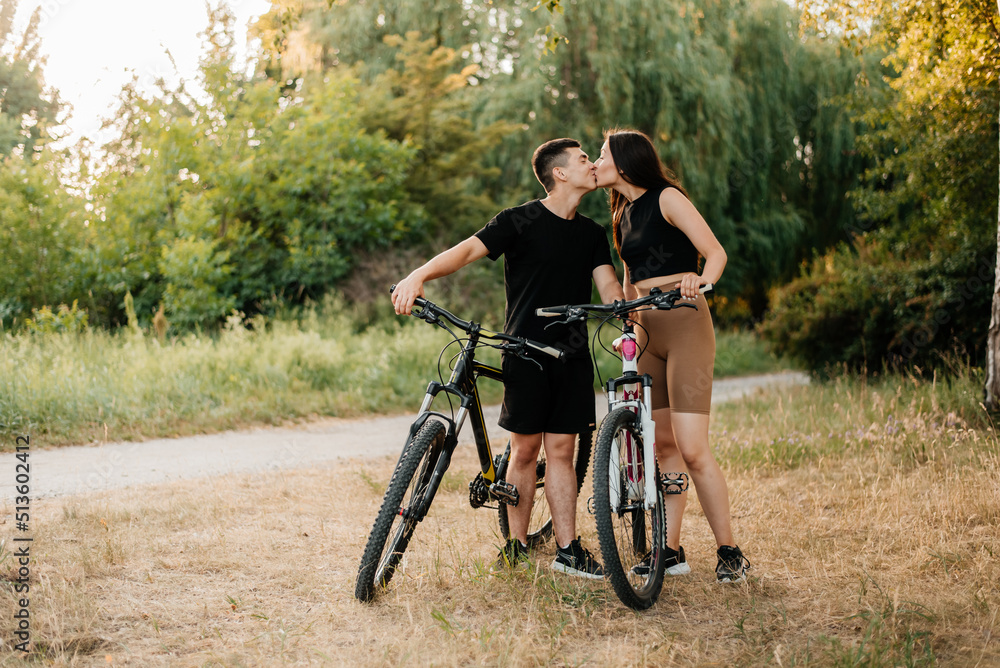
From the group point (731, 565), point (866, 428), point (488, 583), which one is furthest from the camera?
point (866, 428)

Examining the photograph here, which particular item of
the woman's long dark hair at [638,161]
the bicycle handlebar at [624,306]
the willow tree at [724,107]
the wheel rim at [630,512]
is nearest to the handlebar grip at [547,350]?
the bicycle handlebar at [624,306]

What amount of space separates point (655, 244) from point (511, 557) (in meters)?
1.56

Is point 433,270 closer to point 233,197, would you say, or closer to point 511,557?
point 511,557

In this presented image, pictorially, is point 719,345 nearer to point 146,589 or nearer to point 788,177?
point 788,177

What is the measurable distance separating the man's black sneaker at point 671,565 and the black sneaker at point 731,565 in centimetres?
17

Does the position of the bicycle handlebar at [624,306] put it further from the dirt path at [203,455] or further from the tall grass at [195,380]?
the tall grass at [195,380]

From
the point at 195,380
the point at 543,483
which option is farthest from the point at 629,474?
the point at 195,380

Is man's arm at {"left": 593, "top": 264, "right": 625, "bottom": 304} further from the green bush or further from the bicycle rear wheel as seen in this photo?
the green bush

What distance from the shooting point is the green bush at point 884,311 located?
8719 millimetres

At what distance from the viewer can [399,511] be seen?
10.7 ft

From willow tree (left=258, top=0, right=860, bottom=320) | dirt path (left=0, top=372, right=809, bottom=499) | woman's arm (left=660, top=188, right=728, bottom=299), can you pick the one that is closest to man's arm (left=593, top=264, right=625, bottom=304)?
woman's arm (left=660, top=188, right=728, bottom=299)

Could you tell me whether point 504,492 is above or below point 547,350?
below

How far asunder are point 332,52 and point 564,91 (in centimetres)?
470

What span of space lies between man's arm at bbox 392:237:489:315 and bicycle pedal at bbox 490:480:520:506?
2.93 feet
